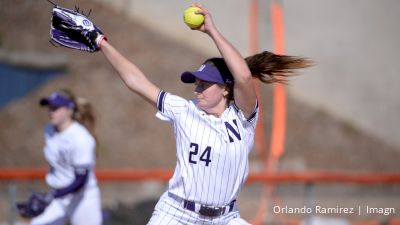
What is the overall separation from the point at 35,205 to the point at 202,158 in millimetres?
2959

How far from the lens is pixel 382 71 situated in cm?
1387

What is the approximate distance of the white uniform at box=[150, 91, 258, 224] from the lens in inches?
198

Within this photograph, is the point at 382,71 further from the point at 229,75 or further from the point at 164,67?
the point at 229,75

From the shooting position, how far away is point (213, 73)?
504cm

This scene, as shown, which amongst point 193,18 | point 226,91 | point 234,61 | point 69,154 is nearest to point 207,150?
point 226,91

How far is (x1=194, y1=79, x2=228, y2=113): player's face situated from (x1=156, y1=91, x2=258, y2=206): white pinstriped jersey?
0.07 m

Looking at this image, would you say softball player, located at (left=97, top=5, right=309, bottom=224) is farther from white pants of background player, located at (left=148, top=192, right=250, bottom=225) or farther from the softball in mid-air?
the softball in mid-air

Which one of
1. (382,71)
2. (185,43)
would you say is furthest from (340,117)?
(185,43)

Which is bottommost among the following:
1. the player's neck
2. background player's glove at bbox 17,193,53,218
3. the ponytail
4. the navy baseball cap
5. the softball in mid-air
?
background player's glove at bbox 17,193,53,218

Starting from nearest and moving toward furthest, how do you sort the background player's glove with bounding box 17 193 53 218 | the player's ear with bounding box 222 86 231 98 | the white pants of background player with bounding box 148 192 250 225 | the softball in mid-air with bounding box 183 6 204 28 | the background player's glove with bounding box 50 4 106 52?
the softball in mid-air with bounding box 183 6 204 28 < the background player's glove with bounding box 50 4 106 52 < the white pants of background player with bounding box 148 192 250 225 < the player's ear with bounding box 222 86 231 98 < the background player's glove with bounding box 17 193 53 218

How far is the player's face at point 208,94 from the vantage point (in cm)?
507

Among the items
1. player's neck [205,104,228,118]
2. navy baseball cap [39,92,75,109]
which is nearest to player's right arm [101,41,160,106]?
player's neck [205,104,228,118]

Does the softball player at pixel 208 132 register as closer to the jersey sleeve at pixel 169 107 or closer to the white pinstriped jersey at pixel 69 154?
the jersey sleeve at pixel 169 107

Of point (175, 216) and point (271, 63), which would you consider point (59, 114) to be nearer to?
point (175, 216)
